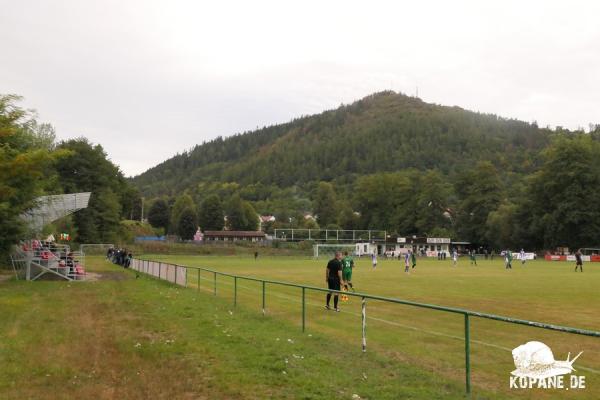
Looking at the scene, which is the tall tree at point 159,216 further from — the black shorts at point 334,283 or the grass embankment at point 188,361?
the black shorts at point 334,283

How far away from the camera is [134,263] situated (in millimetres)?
40938

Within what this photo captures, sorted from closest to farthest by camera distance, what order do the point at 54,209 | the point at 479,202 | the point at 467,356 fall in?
the point at 467,356
the point at 54,209
the point at 479,202

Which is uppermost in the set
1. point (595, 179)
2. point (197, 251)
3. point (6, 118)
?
point (595, 179)

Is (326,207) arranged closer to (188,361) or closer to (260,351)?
(260,351)

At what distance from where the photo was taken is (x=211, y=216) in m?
158

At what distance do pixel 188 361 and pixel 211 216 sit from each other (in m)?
151

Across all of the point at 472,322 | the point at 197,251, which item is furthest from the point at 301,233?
the point at 472,322

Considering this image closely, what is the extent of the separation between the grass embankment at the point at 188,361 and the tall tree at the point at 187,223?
441 ft

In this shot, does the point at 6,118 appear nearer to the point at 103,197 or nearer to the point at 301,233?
the point at 103,197

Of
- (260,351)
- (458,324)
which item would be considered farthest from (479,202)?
(458,324)

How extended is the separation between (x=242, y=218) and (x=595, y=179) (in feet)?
336

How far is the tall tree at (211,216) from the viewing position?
158 metres

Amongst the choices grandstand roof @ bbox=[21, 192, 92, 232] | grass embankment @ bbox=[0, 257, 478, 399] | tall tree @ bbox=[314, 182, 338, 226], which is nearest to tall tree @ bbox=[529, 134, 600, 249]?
grandstand roof @ bbox=[21, 192, 92, 232]

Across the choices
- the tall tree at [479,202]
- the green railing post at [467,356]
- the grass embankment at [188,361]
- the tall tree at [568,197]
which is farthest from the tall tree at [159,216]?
the green railing post at [467,356]
